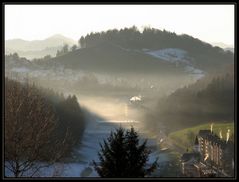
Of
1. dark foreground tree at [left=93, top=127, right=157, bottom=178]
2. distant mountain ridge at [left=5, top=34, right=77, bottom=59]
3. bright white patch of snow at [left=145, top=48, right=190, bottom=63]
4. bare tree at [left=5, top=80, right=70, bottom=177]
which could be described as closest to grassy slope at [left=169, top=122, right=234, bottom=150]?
dark foreground tree at [left=93, top=127, right=157, bottom=178]

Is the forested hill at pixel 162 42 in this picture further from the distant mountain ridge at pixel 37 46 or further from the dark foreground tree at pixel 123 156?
the dark foreground tree at pixel 123 156

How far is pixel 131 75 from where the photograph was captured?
9.40 metres

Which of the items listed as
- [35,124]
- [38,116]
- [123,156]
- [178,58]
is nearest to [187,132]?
[123,156]

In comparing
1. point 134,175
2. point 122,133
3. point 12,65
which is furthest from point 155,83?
point 12,65

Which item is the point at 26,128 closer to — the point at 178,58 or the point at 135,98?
the point at 135,98

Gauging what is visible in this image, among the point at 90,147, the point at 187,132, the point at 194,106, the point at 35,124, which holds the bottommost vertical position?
the point at 90,147

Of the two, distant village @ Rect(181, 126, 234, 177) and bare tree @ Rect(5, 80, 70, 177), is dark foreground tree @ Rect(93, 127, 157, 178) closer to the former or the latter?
distant village @ Rect(181, 126, 234, 177)

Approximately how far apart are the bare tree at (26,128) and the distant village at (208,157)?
278 cm

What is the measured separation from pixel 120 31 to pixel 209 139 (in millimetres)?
2829

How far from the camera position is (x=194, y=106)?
974cm

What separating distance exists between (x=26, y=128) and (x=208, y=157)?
4.22m

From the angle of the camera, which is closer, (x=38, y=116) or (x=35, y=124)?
(x=35, y=124)

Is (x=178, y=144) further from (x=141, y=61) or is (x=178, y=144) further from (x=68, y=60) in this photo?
(x=68, y=60)

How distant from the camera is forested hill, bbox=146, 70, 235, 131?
9141 millimetres
